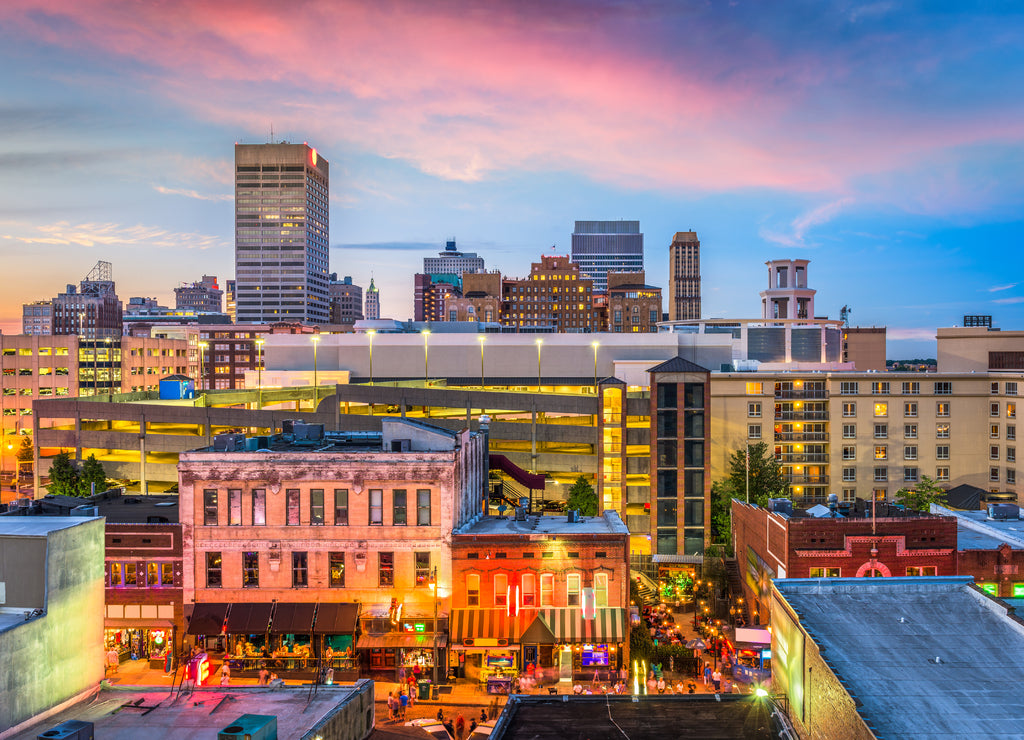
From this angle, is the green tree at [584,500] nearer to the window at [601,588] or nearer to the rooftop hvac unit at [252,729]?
the window at [601,588]

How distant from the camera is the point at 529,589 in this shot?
130ft

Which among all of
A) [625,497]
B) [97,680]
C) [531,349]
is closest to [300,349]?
[531,349]

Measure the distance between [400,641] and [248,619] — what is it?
27.3 ft

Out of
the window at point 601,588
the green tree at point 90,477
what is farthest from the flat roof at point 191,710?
the green tree at point 90,477

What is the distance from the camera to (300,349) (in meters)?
128

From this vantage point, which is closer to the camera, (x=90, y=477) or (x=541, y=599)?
(x=541, y=599)

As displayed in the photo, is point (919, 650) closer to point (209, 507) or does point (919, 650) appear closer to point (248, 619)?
point (248, 619)

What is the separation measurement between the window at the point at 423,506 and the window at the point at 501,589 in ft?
16.0

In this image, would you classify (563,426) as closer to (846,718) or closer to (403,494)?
(403,494)

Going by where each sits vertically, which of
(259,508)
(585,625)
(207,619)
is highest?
(259,508)

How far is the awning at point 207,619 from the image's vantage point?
128ft

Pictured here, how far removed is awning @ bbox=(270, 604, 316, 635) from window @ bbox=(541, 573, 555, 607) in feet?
40.7

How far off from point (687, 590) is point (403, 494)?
25859 millimetres

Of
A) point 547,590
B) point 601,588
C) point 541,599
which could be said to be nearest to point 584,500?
point 601,588
